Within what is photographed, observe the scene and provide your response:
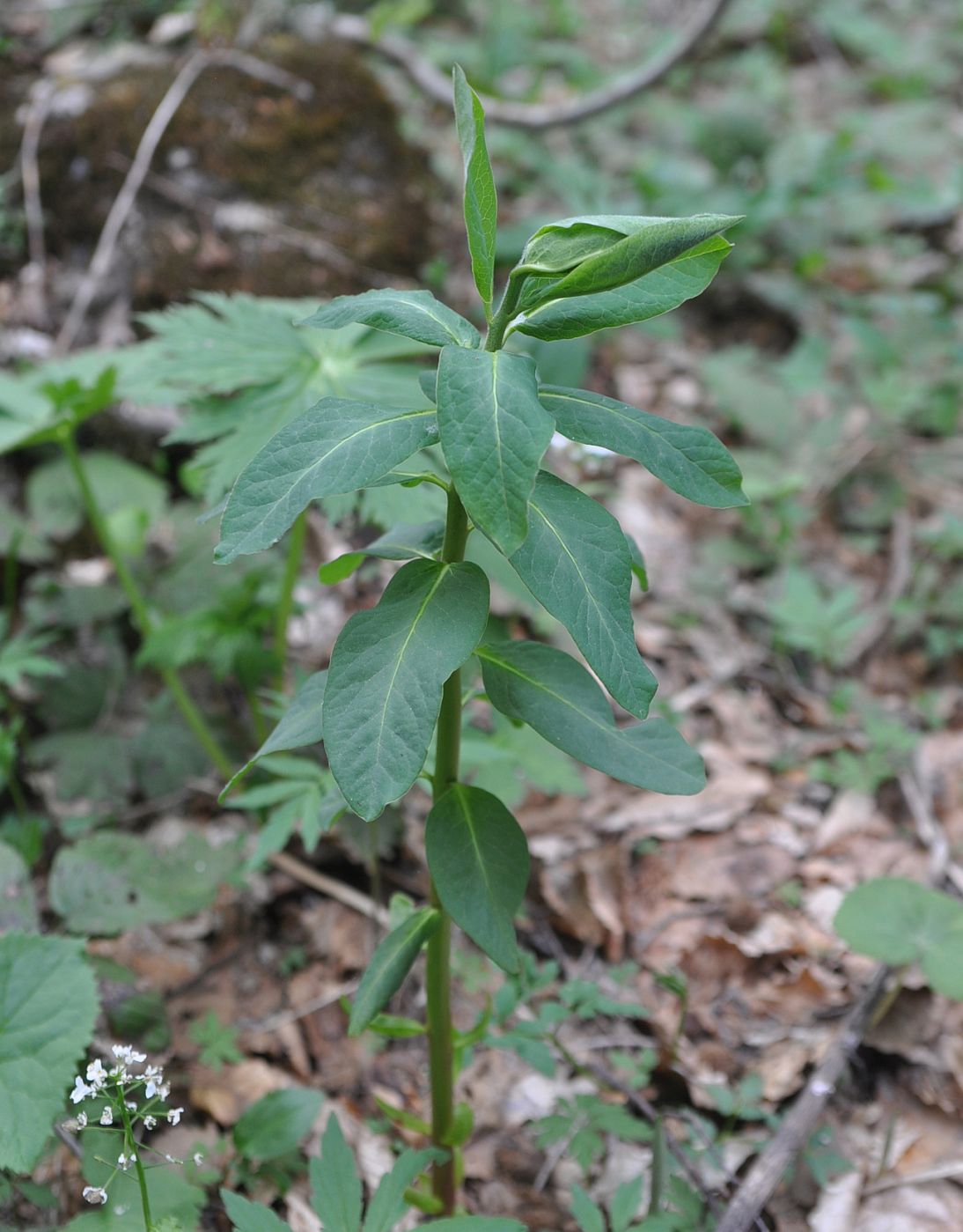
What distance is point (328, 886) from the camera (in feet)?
7.77

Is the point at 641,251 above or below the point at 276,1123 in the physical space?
above

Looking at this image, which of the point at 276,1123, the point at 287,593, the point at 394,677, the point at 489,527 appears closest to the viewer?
the point at 489,527

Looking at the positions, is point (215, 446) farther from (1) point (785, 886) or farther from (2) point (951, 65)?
(2) point (951, 65)

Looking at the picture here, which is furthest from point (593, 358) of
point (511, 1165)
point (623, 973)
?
point (511, 1165)

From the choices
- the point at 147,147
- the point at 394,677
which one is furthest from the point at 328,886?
the point at 147,147

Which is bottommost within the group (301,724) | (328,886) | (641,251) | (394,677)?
(328,886)

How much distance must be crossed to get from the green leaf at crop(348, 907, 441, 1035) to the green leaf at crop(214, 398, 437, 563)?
627mm

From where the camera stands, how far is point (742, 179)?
5047 mm

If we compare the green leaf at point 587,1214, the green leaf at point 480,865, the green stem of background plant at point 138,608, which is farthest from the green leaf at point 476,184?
the green stem of background plant at point 138,608

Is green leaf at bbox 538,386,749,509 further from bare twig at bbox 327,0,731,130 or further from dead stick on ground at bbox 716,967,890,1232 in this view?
Result: bare twig at bbox 327,0,731,130

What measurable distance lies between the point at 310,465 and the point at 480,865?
57 centimetres

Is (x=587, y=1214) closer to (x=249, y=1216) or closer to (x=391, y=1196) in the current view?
(x=391, y=1196)

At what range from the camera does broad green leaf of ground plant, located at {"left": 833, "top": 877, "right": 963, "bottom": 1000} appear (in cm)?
176

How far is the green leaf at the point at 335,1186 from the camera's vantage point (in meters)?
1.31
